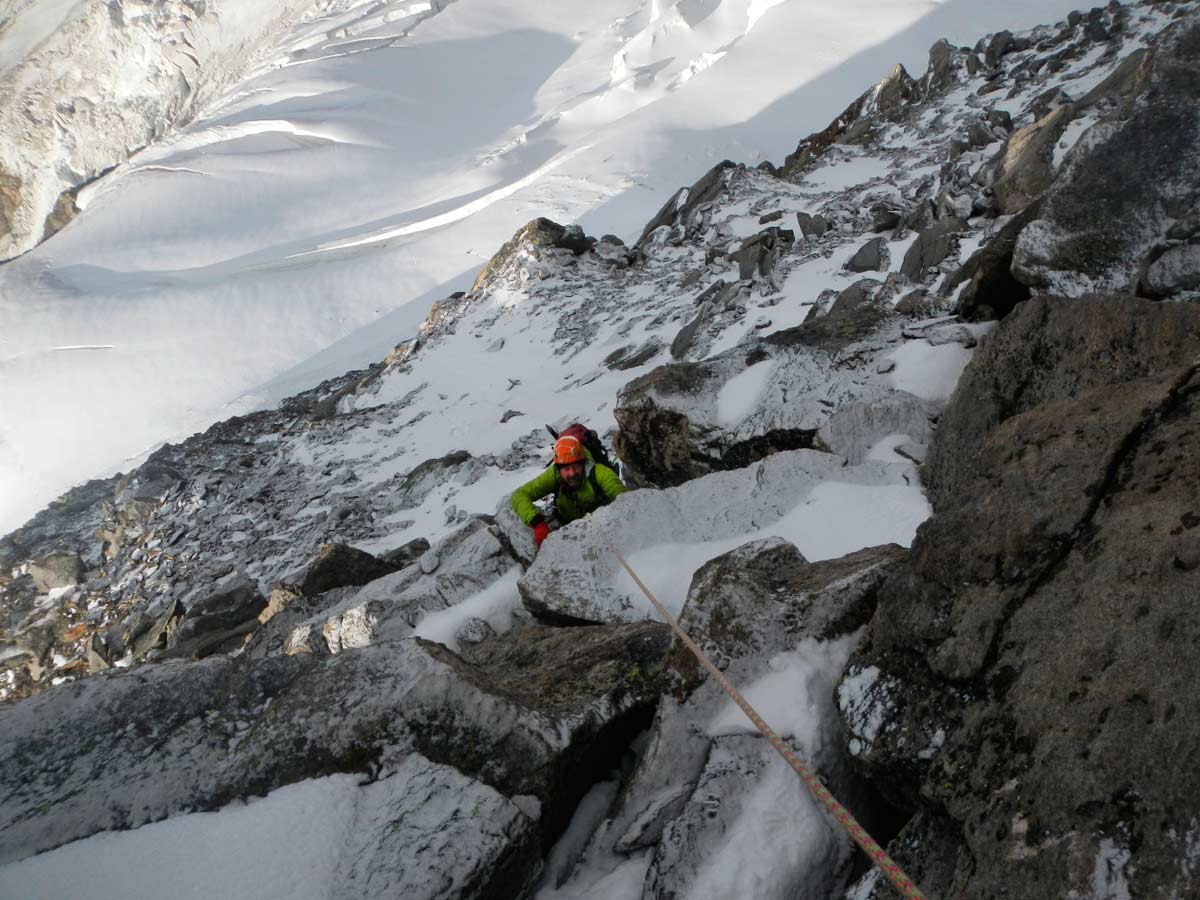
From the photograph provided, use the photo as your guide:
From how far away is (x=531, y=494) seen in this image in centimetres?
528

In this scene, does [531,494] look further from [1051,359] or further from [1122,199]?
[1122,199]

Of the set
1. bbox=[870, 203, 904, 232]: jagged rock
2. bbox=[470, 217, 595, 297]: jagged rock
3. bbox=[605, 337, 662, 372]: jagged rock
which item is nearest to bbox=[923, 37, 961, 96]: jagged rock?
bbox=[870, 203, 904, 232]: jagged rock

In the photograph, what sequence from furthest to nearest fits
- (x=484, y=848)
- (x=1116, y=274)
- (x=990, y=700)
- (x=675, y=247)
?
(x=675, y=247) < (x=1116, y=274) < (x=484, y=848) < (x=990, y=700)

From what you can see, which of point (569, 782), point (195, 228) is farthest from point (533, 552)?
point (195, 228)

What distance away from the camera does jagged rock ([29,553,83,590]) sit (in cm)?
1309

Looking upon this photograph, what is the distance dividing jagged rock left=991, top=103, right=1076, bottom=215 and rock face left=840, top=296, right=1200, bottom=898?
26.1ft

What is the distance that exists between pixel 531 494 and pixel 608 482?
0.60 meters

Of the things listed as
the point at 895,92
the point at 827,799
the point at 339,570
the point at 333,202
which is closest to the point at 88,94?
the point at 333,202

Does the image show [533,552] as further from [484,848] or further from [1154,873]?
[1154,873]

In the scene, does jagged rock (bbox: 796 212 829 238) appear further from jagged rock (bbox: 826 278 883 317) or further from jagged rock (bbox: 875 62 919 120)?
jagged rock (bbox: 875 62 919 120)

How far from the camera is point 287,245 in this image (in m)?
31.7

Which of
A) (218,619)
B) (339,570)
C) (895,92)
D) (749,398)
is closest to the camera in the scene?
(749,398)

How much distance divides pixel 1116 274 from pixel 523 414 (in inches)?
338

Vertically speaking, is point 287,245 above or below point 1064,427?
above
